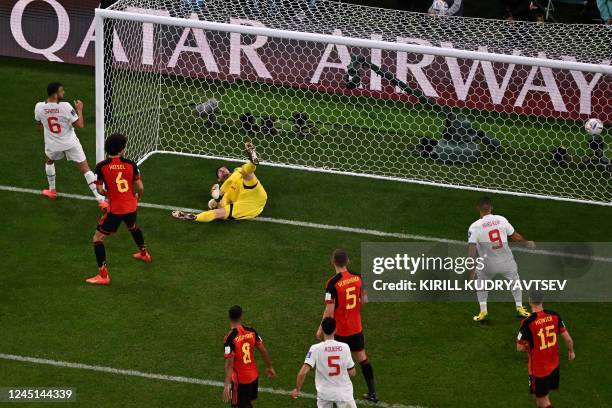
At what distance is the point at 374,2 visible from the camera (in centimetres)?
2555

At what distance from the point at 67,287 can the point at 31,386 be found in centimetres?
239

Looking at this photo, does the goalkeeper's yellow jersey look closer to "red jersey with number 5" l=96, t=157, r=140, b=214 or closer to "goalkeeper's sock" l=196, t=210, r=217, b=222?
"goalkeeper's sock" l=196, t=210, r=217, b=222

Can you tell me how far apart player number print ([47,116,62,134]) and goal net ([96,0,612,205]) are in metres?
2.07

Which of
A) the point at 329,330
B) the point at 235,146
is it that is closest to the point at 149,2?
the point at 235,146

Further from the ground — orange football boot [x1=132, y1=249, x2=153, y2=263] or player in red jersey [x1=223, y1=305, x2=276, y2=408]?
orange football boot [x1=132, y1=249, x2=153, y2=263]

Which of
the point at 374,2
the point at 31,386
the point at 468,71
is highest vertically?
the point at 374,2

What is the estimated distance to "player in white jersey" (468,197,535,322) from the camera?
46.9 ft

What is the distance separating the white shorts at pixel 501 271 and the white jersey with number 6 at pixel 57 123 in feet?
21.0

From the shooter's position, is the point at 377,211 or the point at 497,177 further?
the point at 497,177

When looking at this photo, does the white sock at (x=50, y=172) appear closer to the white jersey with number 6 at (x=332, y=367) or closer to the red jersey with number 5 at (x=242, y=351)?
the red jersey with number 5 at (x=242, y=351)

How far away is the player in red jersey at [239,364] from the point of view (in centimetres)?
1167

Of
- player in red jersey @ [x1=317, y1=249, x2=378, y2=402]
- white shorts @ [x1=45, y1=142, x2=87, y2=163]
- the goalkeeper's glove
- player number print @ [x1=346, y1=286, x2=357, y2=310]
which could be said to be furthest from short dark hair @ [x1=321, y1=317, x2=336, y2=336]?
white shorts @ [x1=45, y1=142, x2=87, y2=163]

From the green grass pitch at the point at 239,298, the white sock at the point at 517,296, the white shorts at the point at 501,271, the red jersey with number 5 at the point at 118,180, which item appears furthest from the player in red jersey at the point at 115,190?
the white sock at the point at 517,296

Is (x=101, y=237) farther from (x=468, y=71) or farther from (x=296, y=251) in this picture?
(x=468, y=71)
